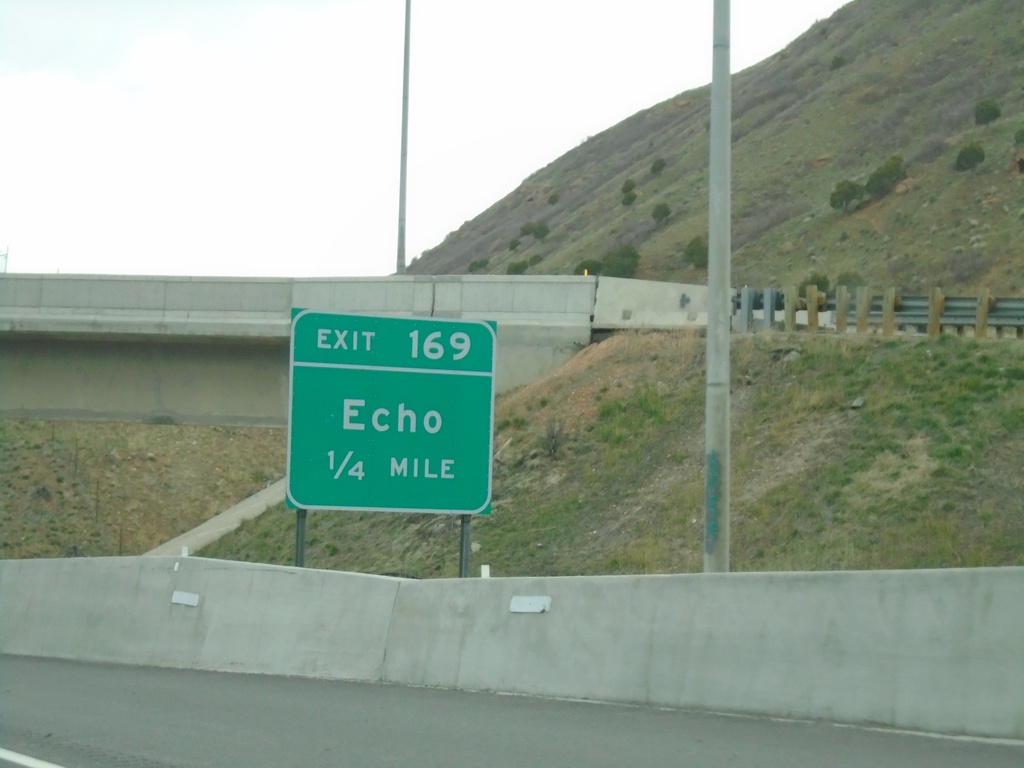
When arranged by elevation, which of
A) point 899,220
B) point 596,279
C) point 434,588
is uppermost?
point 899,220

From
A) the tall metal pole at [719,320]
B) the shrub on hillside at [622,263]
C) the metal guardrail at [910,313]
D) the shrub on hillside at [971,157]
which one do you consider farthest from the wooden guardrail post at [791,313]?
the shrub on hillside at [622,263]

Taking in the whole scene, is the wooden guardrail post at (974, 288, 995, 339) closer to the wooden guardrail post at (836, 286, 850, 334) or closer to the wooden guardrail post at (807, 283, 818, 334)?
the wooden guardrail post at (836, 286, 850, 334)

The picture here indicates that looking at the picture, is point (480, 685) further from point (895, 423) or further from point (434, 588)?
point (895, 423)

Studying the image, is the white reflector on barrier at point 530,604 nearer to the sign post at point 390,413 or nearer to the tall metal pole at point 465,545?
the sign post at point 390,413

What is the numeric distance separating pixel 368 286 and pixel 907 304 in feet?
38.7

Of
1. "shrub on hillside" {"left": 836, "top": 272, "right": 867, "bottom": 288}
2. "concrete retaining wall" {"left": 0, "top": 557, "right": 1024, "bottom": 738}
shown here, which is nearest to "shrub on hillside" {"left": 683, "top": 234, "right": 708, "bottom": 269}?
"shrub on hillside" {"left": 836, "top": 272, "right": 867, "bottom": 288}

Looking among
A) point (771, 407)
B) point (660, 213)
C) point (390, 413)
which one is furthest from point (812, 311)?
point (660, 213)

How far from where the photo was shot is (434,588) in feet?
40.7

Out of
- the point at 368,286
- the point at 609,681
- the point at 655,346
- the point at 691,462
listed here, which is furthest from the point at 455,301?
the point at 609,681

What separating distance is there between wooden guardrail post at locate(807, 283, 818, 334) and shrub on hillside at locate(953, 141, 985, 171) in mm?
32092

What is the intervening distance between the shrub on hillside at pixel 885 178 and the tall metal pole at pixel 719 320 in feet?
163

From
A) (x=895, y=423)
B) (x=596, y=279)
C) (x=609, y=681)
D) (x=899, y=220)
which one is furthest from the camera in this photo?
(x=899, y=220)

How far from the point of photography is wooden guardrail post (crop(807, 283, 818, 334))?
2947cm

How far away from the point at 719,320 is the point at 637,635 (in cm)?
419
